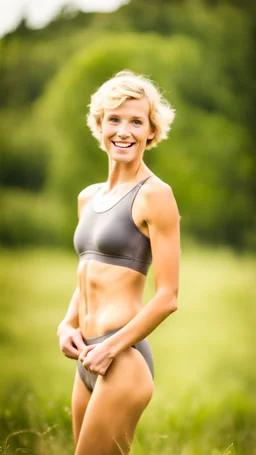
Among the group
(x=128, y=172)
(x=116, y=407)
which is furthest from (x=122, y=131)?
(x=116, y=407)

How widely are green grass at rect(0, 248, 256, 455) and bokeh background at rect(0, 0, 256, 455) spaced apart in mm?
18

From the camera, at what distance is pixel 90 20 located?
7.89 meters

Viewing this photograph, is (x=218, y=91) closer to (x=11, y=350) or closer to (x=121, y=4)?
(x=121, y=4)

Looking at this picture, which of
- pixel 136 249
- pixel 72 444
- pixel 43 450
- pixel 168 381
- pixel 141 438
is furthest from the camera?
pixel 168 381

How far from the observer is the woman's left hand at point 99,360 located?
234 cm

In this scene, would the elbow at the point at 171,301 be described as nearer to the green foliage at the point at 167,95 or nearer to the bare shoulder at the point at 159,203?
the bare shoulder at the point at 159,203

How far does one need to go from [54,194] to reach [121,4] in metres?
2.24

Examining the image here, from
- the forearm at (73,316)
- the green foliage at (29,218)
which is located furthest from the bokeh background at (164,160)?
the forearm at (73,316)

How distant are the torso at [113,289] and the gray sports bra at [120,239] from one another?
0.05ft

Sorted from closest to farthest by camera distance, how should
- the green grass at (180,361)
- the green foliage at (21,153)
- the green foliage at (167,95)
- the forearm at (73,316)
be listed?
the forearm at (73,316) < the green grass at (180,361) < the green foliage at (21,153) < the green foliage at (167,95)

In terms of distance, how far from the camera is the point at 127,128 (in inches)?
97.1

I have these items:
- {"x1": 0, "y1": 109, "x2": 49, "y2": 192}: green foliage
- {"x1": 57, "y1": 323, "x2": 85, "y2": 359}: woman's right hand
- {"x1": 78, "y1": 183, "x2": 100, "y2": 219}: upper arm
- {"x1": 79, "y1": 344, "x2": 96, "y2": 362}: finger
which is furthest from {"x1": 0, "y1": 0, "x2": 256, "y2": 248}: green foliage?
{"x1": 79, "y1": 344, "x2": 96, "y2": 362}: finger

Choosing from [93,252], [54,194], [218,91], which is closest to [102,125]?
[93,252]

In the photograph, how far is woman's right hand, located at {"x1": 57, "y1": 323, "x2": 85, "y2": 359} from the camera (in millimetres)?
2484
